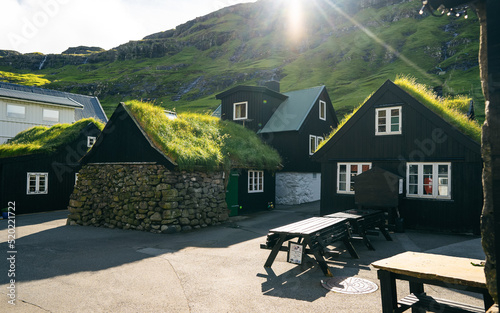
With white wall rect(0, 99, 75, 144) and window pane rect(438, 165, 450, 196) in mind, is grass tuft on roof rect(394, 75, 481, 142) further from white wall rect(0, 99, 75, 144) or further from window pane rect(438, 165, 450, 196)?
white wall rect(0, 99, 75, 144)

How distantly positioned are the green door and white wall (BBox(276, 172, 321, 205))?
6.50 meters

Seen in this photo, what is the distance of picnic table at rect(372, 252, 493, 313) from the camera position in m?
3.98

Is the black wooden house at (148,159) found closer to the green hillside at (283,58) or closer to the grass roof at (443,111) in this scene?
the grass roof at (443,111)

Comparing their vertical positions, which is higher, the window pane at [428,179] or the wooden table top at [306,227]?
the window pane at [428,179]

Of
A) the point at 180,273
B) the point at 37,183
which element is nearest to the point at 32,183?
the point at 37,183

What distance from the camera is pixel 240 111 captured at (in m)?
26.8

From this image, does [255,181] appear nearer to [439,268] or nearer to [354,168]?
[354,168]

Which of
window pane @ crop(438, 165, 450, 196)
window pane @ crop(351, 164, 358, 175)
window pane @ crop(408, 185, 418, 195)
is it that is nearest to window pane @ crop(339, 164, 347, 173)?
window pane @ crop(351, 164, 358, 175)

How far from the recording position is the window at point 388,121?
15.9 meters

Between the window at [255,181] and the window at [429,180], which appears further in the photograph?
the window at [255,181]

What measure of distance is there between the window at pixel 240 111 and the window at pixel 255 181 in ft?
21.1

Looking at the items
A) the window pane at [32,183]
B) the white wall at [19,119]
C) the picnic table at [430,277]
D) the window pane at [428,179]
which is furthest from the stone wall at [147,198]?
the white wall at [19,119]

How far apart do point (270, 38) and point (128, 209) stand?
13768 centimetres

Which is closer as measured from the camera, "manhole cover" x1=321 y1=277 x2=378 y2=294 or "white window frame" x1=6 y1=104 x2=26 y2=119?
"manhole cover" x1=321 y1=277 x2=378 y2=294
